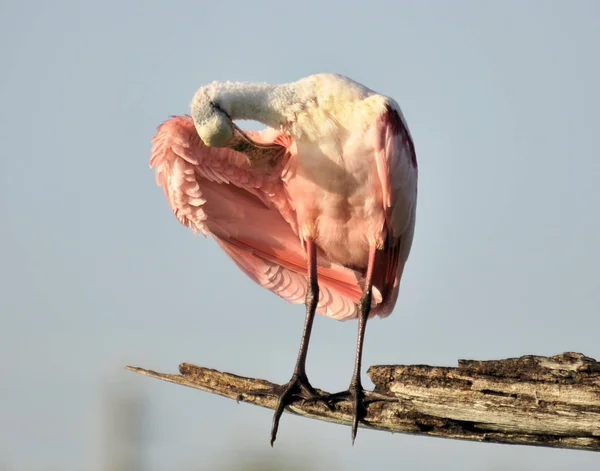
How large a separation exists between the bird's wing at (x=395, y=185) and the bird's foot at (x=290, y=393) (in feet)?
5.72

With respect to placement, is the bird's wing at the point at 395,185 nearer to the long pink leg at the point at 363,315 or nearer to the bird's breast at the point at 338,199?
the bird's breast at the point at 338,199

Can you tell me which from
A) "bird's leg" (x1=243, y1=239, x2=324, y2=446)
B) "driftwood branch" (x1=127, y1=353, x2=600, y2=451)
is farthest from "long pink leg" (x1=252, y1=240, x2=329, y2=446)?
"driftwood branch" (x1=127, y1=353, x2=600, y2=451)

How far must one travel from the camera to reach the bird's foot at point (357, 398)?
359 inches

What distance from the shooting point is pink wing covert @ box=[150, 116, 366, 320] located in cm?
1091

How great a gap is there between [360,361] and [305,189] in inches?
69.7

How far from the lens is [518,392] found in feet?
25.7

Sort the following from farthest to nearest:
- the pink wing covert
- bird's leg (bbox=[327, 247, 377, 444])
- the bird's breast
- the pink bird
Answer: the pink wing covert
the bird's breast
the pink bird
bird's leg (bbox=[327, 247, 377, 444])

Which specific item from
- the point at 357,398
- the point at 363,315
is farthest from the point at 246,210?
the point at 357,398

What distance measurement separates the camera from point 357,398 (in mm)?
9359

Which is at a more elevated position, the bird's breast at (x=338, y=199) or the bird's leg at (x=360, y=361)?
the bird's breast at (x=338, y=199)

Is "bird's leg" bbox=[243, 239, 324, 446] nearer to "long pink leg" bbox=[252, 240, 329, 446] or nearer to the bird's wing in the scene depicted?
"long pink leg" bbox=[252, 240, 329, 446]

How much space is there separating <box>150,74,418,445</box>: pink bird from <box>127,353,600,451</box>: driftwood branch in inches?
43.0

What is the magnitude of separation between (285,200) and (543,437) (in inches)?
169

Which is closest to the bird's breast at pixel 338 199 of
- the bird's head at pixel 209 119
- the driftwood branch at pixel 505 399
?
the bird's head at pixel 209 119
